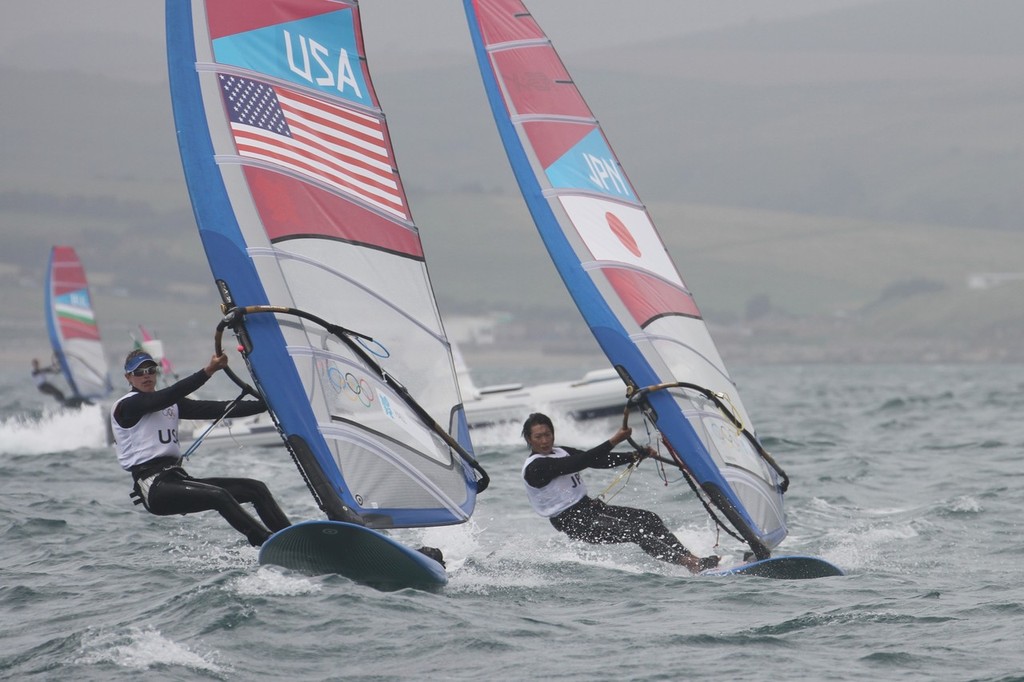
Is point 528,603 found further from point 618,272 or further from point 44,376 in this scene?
point 44,376

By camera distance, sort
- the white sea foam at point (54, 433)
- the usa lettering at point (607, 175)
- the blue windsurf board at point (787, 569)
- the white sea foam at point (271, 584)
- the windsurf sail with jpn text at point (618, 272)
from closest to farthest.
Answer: the white sea foam at point (271, 584), the blue windsurf board at point (787, 569), the windsurf sail with jpn text at point (618, 272), the usa lettering at point (607, 175), the white sea foam at point (54, 433)

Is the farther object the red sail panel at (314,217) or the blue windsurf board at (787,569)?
the blue windsurf board at (787,569)

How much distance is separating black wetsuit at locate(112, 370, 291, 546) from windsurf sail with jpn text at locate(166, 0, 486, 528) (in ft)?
1.12

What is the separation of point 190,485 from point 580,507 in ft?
8.34

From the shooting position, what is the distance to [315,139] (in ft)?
28.5

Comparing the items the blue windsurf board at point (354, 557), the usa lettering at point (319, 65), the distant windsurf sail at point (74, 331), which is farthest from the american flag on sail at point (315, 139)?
the distant windsurf sail at point (74, 331)

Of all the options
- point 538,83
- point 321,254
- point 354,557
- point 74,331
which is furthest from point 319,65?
point 74,331

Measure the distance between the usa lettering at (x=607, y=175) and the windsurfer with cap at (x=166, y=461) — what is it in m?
3.27

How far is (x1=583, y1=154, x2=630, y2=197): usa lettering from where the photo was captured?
10.3m

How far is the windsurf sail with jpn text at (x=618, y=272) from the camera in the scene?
9.28 m

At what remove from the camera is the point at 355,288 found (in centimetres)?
859

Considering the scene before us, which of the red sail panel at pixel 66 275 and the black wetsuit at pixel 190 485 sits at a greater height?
the black wetsuit at pixel 190 485

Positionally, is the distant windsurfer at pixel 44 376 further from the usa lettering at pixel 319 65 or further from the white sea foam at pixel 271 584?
the white sea foam at pixel 271 584

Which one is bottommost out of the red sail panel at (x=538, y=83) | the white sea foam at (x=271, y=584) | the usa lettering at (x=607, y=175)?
the white sea foam at (x=271, y=584)
